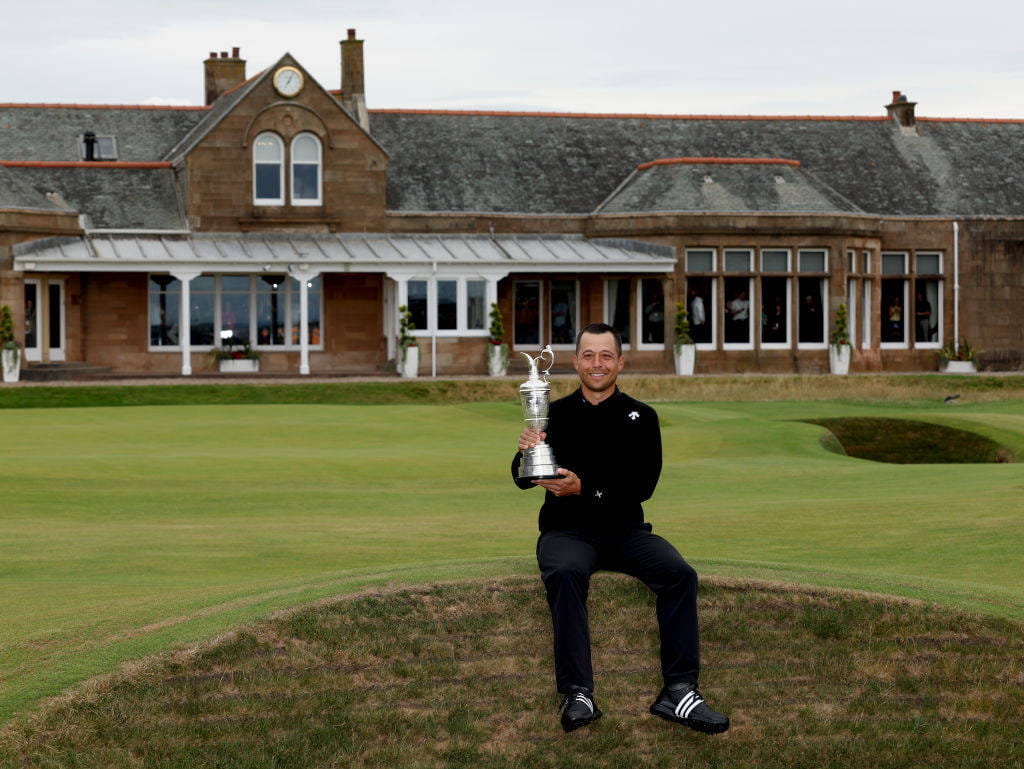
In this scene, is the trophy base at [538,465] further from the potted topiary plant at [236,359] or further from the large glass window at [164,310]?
the large glass window at [164,310]

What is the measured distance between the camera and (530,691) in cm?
767

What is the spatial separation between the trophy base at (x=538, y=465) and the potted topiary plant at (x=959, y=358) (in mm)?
33183

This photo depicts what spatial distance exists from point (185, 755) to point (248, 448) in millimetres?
13973

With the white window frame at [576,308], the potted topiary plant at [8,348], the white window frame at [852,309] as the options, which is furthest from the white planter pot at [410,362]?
the white window frame at [852,309]

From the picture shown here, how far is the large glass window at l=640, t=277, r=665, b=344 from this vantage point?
3716 cm

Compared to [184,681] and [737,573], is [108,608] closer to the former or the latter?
[184,681]

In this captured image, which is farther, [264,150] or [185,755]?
[264,150]

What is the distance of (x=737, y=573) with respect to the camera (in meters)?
8.88

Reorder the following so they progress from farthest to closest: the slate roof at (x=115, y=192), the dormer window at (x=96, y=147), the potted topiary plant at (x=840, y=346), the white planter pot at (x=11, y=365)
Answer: the dormer window at (x=96, y=147) → the potted topiary plant at (x=840, y=346) → the slate roof at (x=115, y=192) → the white planter pot at (x=11, y=365)

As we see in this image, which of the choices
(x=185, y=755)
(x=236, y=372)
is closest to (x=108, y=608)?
(x=185, y=755)

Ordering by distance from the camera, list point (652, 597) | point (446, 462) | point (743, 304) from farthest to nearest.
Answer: point (743, 304) < point (446, 462) < point (652, 597)

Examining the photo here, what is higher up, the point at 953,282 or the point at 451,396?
the point at 953,282

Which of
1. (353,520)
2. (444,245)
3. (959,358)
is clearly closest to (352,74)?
(444,245)

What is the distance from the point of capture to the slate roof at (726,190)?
3681cm
